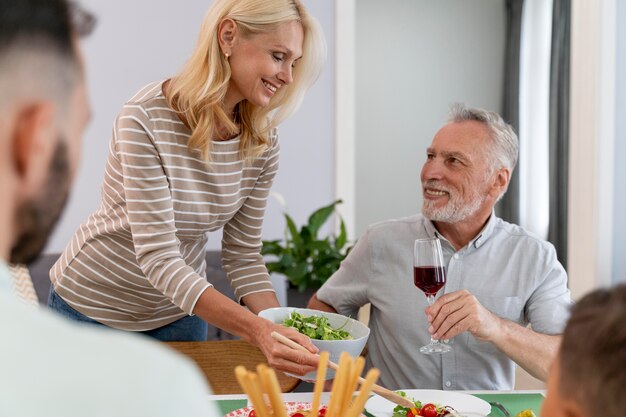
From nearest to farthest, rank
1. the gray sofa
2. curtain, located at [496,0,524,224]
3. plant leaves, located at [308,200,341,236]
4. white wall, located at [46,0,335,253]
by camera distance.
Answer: the gray sofa < plant leaves, located at [308,200,341,236] < white wall, located at [46,0,335,253] < curtain, located at [496,0,524,224]

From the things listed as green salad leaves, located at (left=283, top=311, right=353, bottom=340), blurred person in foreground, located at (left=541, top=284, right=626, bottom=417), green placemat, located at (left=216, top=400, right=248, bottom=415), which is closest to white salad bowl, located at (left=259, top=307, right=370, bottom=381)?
green salad leaves, located at (left=283, top=311, right=353, bottom=340)

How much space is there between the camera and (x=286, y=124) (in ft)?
15.1

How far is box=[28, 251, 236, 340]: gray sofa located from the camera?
12.7 ft

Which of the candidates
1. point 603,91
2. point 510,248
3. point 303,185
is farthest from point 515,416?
point 603,91

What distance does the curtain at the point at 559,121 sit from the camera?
6.21m

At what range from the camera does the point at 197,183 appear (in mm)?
2143

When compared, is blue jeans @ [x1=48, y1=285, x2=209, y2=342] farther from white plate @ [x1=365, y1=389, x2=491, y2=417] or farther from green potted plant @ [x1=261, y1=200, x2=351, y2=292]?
green potted plant @ [x1=261, y1=200, x2=351, y2=292]

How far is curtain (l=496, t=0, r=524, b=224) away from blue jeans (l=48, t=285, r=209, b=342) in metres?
5.04

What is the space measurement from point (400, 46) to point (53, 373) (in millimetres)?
7607

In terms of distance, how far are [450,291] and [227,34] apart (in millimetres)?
904

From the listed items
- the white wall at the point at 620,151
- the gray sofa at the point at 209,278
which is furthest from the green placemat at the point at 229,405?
the white wall at the point at 620,151

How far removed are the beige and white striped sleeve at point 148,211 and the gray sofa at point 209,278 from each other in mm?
1810

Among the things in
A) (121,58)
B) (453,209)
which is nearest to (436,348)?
(453,209)

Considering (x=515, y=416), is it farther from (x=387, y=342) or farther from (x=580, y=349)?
(x=580, y=349)
